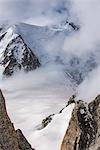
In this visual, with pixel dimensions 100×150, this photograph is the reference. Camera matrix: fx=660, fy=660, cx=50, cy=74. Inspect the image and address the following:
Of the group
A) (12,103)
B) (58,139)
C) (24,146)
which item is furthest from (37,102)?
(24,146)

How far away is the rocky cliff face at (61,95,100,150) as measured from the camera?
34.4m

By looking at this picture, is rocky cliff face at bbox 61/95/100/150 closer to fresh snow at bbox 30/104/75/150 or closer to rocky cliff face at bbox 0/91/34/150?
rocky cliff face at bbox 0/91/34/150

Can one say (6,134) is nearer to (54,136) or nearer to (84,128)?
(84,128)

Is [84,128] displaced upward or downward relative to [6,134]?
upward

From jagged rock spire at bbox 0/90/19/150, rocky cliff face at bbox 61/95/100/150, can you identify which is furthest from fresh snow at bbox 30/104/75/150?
jagged rock spire at bbox 0/90/19/150

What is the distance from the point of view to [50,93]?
17800 cm

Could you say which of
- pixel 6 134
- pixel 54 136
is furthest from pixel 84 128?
pixel 54 136

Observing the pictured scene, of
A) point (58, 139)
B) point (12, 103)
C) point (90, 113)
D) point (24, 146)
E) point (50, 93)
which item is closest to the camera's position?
point (24, 146)

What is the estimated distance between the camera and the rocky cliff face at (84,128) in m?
34.4

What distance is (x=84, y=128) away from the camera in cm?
3653

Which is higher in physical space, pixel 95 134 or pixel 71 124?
pixel 71 124

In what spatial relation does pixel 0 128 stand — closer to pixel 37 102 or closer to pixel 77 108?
pixel 77 108

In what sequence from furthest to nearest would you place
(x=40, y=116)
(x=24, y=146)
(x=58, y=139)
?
(x=40, y=116) → (x=58, y=139) → (x=24, y=146)

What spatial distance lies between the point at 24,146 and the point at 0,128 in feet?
14.4
